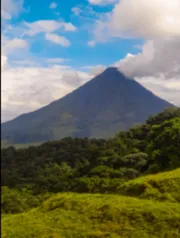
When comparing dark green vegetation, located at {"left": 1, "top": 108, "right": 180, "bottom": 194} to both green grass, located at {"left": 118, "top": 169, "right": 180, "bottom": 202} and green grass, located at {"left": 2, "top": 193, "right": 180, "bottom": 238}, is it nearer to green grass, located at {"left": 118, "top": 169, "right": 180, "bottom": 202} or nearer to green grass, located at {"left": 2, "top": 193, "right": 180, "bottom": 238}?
green grass, located at {"left": 118, "top": 169, "right": 180, "bottom": 202}

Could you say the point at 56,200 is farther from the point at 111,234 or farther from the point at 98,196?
the point at 111,234

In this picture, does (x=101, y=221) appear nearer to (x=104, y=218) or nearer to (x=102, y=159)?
(x=104, y=218)

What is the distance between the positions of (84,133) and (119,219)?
18802 centimetres

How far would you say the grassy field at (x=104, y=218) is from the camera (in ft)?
23.4

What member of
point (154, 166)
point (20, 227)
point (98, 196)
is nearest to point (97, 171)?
point (154, 166)

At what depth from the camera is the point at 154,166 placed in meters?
18.6

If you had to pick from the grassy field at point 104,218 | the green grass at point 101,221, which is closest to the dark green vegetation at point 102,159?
the grassy field at point 104,218

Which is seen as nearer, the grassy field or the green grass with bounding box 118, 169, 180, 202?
the grassy field

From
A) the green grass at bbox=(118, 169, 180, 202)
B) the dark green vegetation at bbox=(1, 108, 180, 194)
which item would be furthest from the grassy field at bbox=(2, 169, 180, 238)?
the dark green vegetation at bbox=(1, 108, 180, 194)

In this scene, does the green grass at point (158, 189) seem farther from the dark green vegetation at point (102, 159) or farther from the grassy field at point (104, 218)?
the dark green vegetation at point (102, 159)

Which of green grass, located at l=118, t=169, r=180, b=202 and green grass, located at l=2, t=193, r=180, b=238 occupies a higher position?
green grass, located at l=118, t=169, r=180, b=202

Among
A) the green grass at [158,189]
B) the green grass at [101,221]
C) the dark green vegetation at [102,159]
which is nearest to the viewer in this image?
the green grass at [101,221]

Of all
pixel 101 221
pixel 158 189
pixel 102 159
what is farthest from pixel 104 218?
pixel 102 159

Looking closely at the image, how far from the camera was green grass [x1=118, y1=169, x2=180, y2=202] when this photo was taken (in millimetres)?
9008
